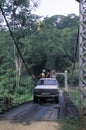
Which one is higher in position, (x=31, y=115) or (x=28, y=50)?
(x=28, y=50)

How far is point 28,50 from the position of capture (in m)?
41.6

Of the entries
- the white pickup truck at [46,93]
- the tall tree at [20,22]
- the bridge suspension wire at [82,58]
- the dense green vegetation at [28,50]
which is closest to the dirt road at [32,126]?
the bridge suspension wire at [82,58]

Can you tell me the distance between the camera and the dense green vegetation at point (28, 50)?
33.5 meters

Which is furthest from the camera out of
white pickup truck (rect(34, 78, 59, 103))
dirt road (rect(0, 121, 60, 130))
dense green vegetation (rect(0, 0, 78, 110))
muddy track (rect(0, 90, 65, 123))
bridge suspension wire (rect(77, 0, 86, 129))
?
A: dense green vegetation (rect(0, 0, 78, 110))

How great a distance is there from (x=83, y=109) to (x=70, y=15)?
59830 mm

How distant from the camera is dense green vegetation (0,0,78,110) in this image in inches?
1320

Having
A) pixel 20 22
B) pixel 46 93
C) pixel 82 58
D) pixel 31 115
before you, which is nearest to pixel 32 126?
pixel 31 115

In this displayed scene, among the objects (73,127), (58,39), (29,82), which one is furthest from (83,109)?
(58,39)

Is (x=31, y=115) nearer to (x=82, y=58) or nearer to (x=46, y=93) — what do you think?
(x=82, y=58)

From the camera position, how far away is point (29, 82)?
3588 cm

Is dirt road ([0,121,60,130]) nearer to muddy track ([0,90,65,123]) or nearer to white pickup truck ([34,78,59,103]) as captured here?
muddy track ([0,90,65,123])

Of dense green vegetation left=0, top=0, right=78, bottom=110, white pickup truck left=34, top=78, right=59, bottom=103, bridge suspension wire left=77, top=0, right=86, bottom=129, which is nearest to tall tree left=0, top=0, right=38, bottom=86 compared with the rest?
dense green vegetation left=0, top=0, right=78, bottom=110

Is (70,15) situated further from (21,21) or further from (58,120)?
(58,120)

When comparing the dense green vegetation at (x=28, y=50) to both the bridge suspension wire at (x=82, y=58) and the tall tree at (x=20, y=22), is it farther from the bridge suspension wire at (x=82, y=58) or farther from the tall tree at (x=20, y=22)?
the bridge suspension wire at (x=82, y=58)
